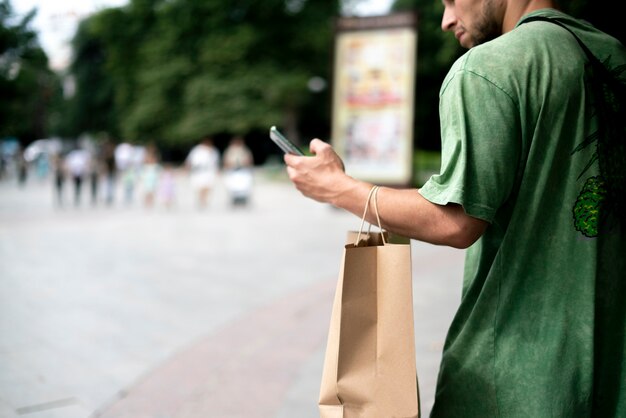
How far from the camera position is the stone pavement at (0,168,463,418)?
13.3 feet

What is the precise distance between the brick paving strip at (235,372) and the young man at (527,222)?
8.21 ft

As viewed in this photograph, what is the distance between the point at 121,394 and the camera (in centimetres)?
412

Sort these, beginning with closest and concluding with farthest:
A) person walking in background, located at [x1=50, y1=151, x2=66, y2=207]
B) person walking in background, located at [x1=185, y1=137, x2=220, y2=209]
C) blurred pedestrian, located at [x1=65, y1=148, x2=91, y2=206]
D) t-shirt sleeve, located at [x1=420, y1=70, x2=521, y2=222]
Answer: t-shirt sleeve, located at [x1=420, y1=70, x2=521, y2=222] → person walking in background, located at [x1=50, y1=151, x2=66, y2=207] → person walking in background, located at [x1=185, y1=137, x2=220, y2=209] → blurred pedestrian, located at [x1=65, y1=148, x2=91, y2=206]

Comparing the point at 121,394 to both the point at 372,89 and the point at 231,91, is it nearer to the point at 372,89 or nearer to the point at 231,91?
the point at 372,89

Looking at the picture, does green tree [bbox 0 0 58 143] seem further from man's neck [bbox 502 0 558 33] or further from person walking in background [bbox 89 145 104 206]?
man's neck [bbox 502 0 558 33]

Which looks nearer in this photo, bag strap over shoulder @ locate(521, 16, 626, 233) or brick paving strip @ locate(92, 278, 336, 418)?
bag strap over shoulder @ locate(521, 16, 626, 233)

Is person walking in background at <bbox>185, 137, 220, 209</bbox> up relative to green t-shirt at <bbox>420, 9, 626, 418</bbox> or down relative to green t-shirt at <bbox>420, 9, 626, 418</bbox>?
down

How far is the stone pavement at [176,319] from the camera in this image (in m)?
4.05

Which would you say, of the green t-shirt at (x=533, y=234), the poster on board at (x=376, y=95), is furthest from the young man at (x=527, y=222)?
the poster on board at (x=376, y=95)

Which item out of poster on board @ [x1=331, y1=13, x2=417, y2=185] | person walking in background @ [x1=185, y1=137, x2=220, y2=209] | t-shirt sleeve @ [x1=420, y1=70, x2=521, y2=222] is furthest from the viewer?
person walking in background @ [x1=185, y1=137, x2=220, y2=209]

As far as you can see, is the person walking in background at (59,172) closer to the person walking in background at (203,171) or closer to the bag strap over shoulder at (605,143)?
the person walking in background at (203,171)

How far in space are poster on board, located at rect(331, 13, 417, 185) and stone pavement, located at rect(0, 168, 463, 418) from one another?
7.43 feet

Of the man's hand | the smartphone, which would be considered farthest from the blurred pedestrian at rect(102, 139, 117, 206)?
the man's hand

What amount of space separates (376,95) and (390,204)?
40.5 feet
